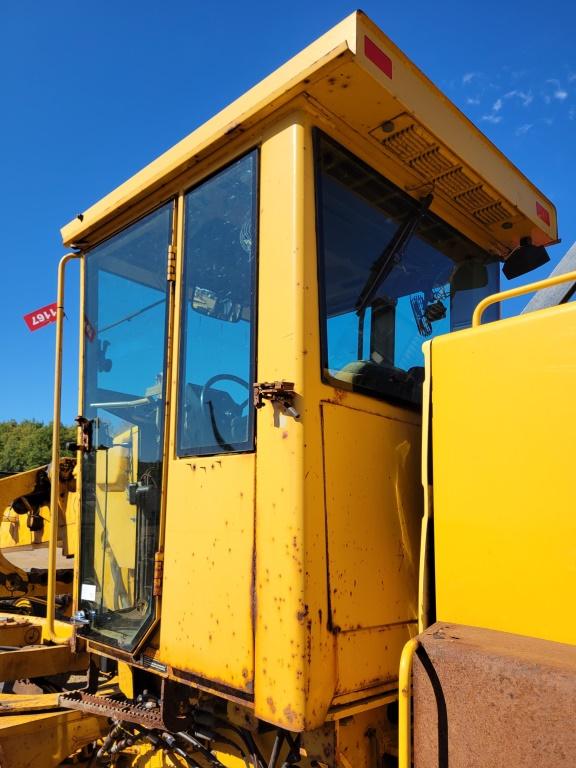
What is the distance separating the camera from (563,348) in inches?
60.8

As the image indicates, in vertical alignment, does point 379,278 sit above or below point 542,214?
below

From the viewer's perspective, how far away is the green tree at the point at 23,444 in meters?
44.1

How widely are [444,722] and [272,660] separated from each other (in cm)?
57

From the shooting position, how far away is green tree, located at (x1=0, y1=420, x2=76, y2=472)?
44.1 m

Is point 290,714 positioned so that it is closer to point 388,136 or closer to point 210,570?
point 210,570

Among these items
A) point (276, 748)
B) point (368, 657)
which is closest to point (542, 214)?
point (368, 657)

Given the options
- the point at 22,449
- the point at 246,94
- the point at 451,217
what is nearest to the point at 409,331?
the point at 451,217

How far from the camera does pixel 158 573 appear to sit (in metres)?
2.34

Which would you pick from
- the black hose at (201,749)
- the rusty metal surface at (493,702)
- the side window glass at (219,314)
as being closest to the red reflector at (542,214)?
the side window glass at (219,314)

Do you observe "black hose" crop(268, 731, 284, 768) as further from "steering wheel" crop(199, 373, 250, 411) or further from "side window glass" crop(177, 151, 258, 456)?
"steering wheel" crop(199, 373, 250, 411)

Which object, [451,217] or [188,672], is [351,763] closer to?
[188,672]

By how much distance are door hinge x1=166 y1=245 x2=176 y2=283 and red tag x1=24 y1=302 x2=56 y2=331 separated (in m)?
1.01

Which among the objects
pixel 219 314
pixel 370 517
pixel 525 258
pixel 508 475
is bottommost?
pixel 370 517

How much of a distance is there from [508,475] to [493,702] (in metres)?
0.52
